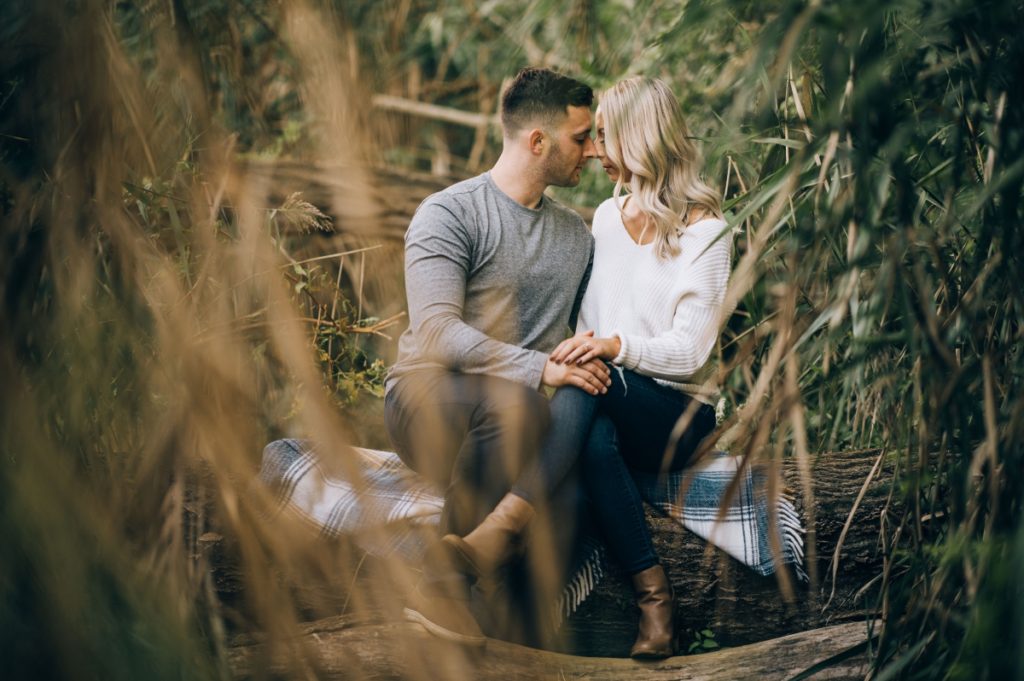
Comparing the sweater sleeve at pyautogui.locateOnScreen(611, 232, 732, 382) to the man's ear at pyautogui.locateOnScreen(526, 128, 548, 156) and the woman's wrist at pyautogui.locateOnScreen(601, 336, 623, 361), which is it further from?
the man's ear at pyautogui.locateOnScreen(526, 128, 548, 156)

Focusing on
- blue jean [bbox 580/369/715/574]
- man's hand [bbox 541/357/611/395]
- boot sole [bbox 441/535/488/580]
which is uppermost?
man's hand [bbox 541/357/611/395]

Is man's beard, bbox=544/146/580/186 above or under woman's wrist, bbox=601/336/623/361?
above

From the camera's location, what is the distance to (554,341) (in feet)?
7.79

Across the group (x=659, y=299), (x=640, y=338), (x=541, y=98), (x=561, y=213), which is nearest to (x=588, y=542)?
(x=640, y=338)

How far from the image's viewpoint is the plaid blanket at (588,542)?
82.5 inches

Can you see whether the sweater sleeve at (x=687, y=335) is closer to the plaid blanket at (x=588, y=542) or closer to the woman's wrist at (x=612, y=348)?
the woman's wrist at (x=612, y=348)

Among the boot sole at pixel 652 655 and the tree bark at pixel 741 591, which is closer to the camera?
the boot sole at pixel 652 655

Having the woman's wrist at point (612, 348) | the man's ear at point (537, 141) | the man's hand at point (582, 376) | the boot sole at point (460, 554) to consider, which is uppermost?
the man's ear at point (537, 141)

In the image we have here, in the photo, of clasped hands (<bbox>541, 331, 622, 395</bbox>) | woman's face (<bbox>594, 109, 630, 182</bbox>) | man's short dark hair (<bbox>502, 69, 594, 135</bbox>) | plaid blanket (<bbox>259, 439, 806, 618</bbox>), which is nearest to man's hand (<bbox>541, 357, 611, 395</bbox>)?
clasped hands (<bbox>541, 331, 622, 395</bbox>)

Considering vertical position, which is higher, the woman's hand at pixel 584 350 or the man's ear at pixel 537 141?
the man's ear at pixel 537 141

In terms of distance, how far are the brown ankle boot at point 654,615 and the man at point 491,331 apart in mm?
301

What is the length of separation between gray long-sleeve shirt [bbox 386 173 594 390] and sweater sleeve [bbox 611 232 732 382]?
8.3 inches

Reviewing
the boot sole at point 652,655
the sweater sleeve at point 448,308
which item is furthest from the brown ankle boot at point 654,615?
the sweater sleeve at point 448,308

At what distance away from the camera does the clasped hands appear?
2070 mm
